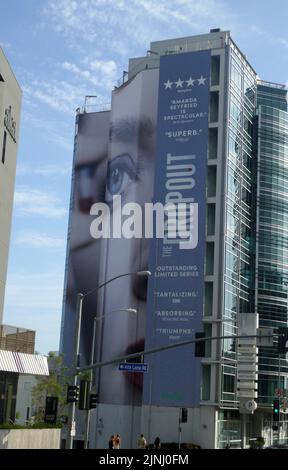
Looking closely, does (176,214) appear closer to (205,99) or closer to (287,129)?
(205,99)

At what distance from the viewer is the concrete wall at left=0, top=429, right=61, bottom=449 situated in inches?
1177

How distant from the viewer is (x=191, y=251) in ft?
237

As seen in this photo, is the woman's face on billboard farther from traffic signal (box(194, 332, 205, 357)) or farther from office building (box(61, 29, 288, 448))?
traffic signal (box(194, 332, 205, 357))

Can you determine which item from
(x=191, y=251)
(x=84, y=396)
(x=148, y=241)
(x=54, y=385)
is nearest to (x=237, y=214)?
(x=191, y=251)

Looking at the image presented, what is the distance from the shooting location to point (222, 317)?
71.1m

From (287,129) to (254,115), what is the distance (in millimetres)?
5066

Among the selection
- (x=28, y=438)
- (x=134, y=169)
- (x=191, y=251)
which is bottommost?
(x=28, y=438)

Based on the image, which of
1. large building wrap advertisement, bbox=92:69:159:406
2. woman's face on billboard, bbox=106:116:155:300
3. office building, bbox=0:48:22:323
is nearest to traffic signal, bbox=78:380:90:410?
office building, bbox=0:48:22:323

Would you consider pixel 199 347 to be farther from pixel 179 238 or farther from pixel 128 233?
pixel 128 233

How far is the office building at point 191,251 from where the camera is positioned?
2768 inches

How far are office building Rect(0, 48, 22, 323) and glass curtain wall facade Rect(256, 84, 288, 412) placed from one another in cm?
4548

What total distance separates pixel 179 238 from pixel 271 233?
50.0 feet
